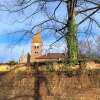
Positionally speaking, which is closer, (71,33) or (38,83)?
(38,83)

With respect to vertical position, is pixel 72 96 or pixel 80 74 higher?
pixel 80 74

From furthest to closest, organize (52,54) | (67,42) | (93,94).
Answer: (52,54), (67,42), (93,94)

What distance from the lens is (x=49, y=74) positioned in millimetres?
11086

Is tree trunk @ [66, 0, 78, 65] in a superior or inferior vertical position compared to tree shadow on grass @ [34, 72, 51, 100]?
superior

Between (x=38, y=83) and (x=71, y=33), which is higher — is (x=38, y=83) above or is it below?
below

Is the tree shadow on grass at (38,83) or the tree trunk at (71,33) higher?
the tree trunk at (71,33)

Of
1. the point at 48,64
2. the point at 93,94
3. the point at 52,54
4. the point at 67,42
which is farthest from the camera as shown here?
the point at 52,54

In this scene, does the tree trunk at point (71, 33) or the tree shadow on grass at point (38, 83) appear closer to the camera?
the tree shadow on grass at point (38, 83)

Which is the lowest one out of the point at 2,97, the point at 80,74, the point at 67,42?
the point at 2,97

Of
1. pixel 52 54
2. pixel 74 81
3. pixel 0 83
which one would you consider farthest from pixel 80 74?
pixel 52 54

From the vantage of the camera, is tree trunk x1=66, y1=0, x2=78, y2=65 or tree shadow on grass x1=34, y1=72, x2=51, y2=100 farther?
tree trunk x1=66, y1=0, x2=78, y2=65

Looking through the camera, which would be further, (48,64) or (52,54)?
(52,54)

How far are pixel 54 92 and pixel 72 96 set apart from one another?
0.58 metres

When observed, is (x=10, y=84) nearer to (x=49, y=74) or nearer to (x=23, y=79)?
(x=23, y=79)
